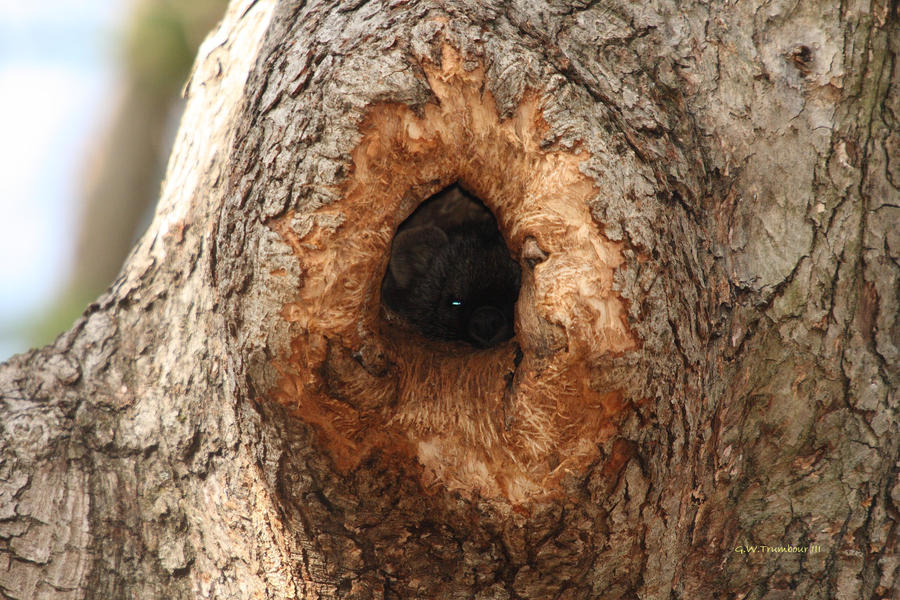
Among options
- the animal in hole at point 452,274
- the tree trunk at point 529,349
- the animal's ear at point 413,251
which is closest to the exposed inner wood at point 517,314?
the tree trunk at point 529,349

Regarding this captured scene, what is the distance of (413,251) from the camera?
422cm

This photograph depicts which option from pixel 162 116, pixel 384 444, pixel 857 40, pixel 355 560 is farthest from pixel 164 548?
pixel 162 116

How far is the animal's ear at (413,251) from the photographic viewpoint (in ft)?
13.7

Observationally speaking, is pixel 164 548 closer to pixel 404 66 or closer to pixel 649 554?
pixel 649 554

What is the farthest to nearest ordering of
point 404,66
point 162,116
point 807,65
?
point 162,116 < point 807,65 < point 404,66

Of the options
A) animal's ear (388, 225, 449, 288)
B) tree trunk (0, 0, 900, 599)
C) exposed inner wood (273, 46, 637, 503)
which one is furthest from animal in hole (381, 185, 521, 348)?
exposed inner wood (273, 46, 637, 503)

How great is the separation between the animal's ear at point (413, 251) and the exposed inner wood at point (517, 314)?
2047 millimetres

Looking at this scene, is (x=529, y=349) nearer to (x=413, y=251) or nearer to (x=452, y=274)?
(x=452, y=274)

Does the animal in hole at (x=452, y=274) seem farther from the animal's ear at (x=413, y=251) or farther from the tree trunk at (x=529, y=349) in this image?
the tree trunk at (x=529, y=349)

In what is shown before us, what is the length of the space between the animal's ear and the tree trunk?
5.53ft

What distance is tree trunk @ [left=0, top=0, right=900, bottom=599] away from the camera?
1.94 metres

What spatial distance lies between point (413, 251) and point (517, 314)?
7.35 feet

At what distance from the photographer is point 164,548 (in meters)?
2.37

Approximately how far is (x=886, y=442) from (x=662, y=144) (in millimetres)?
1147
